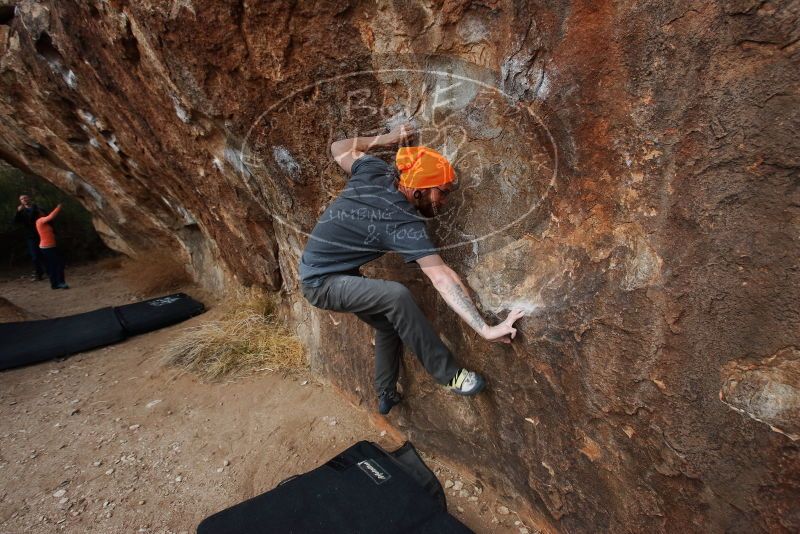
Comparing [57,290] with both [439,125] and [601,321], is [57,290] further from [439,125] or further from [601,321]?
[601,321]

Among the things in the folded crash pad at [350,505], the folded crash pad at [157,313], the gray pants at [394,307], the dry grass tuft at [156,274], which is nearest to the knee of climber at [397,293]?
the gray pants at [394,307]

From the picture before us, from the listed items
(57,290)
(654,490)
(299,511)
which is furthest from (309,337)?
(57,290)

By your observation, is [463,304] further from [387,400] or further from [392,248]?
[387,400]

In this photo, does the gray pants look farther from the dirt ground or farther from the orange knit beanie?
the dirt ground

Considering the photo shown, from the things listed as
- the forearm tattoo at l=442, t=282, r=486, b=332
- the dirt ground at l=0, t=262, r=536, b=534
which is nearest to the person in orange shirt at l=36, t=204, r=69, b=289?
the dirt ground at l=0, t=262, r=536, b=534

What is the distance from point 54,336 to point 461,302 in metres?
4.49

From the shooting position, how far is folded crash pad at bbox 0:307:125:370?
420cm

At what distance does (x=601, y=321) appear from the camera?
64.6 inches

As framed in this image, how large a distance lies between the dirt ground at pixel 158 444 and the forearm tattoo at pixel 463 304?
1009mm

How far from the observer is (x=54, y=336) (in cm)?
456

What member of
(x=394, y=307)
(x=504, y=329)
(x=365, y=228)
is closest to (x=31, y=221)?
(x=365, y=228)

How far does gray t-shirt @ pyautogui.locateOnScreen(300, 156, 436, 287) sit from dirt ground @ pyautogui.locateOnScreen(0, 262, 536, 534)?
1.20m

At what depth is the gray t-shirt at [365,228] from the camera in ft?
6.31

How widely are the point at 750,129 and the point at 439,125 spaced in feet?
3.75
